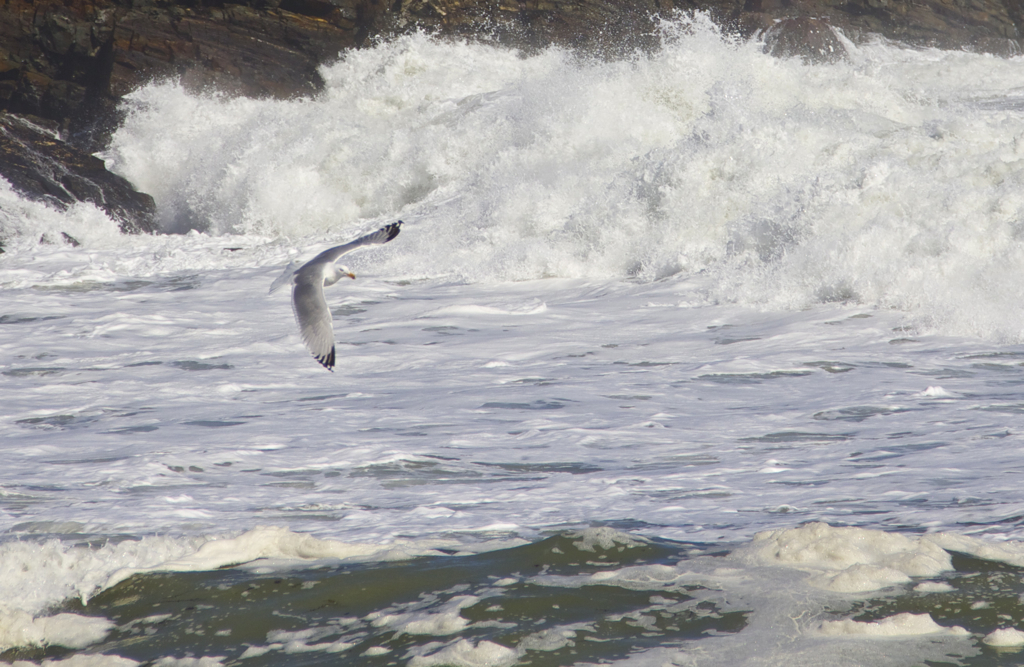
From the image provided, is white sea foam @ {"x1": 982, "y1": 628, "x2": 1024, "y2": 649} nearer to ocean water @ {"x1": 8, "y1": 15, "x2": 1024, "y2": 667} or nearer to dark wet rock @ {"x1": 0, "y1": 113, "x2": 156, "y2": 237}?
ocean water @ {"x1": 8, "y1": 15, "x2": 1024, "y2": 667}

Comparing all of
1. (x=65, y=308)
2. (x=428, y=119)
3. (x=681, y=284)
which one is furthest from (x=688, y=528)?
(x=428, y=119)

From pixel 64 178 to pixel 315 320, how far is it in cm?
1074

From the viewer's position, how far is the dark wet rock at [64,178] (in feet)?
46.4

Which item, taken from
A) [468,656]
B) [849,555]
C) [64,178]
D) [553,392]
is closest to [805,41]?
[64,178]

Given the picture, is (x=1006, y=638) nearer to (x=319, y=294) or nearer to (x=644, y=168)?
(x=319, y=294)

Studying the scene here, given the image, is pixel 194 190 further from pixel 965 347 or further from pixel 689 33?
pixel 965 347

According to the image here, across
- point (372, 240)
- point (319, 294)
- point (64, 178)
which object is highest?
point (64, 178)

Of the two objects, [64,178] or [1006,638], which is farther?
[64,178]

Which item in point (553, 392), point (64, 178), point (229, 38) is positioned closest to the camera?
point (553, 392)

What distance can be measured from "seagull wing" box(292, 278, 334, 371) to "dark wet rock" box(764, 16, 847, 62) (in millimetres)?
15972

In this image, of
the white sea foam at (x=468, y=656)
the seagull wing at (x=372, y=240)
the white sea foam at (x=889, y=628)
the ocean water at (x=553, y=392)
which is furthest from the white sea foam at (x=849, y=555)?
the seagull wing at (x=372, y=240)

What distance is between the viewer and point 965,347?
21.9 ft

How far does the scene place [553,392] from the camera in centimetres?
620

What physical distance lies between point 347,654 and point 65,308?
778 centimetres
